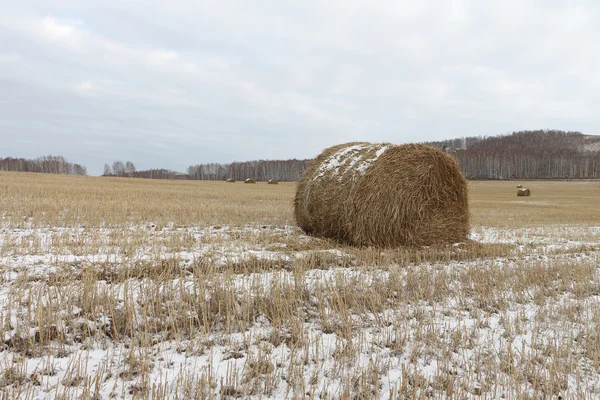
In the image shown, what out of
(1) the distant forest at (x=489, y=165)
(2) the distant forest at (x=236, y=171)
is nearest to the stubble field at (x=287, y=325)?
(1) the distant forest at (x=489, y=165)

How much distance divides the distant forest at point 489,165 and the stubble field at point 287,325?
69048mm

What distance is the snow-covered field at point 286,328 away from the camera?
2785 mm

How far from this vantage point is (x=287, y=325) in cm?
381

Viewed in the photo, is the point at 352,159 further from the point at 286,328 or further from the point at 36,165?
the point at 36,165

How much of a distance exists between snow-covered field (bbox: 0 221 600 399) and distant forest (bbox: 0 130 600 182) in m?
69.4

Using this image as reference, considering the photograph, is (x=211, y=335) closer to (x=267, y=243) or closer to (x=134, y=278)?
(x=134, y=278)

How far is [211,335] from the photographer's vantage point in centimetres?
359

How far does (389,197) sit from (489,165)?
98952mm

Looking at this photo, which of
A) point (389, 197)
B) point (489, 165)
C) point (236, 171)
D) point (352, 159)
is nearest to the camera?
point (389, 197)

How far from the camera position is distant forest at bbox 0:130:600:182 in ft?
308

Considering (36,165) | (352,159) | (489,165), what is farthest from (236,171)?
(352,159)

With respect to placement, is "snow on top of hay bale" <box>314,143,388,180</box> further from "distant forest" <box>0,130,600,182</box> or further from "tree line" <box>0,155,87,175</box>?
"tree line" <box>0,155,87,175</box>

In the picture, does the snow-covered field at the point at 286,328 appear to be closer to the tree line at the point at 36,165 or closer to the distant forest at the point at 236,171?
the distant forest at the point at 236,171

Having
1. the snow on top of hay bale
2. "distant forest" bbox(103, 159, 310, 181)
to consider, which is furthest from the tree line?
the snow on top of hay bale
